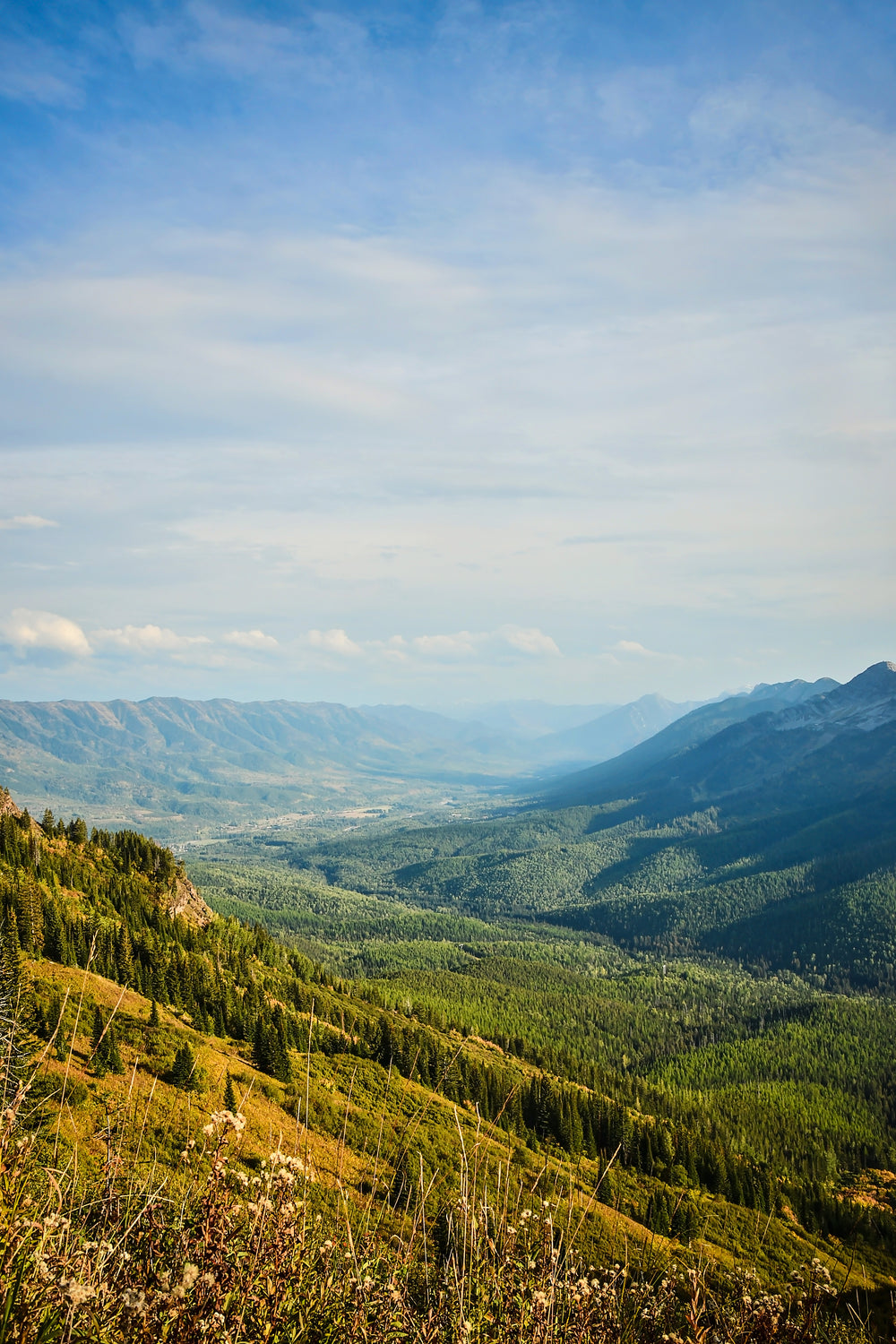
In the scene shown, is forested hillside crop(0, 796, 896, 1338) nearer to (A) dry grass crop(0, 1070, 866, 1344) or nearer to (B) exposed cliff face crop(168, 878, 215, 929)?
(B) exposed cliff face crop(168, 878, 215, 929)

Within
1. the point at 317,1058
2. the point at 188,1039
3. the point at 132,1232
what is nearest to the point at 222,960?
the point at 317,1058

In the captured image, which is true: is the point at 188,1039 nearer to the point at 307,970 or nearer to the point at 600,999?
the point at 307,970

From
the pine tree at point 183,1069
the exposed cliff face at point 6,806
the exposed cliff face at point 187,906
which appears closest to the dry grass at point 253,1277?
the pine tree at point 183,1069

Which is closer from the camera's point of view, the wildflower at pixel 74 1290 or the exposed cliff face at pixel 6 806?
the wildflower at pixel 74 1290

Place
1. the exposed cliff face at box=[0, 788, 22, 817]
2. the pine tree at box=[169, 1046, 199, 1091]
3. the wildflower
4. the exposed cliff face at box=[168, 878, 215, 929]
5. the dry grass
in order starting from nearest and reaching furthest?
the wildflower < the dry grass < the pine tree at box=[169, 1046, 199, 1091] < the exposed cliff face at box=[0, 788, 22, 817] < the exposed cliff face at box=[168, 878, 215, 929]

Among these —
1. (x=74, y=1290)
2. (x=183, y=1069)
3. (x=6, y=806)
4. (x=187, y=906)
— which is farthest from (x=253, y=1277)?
(x=6, y=806)

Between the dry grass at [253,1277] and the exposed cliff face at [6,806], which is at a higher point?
the dry grass at [253,1277]

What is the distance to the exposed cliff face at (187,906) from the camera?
342 feet

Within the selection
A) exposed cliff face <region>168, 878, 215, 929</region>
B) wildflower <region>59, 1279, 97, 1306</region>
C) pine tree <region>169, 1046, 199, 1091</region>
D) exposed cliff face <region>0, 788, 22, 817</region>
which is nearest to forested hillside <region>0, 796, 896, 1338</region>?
pine tree <region>169, 1046, 199, 1091</region>

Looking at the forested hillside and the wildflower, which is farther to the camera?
the forested hillside

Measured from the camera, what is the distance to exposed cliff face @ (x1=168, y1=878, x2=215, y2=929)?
342 feet

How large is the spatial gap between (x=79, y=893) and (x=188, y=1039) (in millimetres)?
36096

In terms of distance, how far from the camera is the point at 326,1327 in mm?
8102

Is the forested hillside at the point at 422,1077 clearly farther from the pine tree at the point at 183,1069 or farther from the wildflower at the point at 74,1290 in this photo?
the wildflower at the point at 74,1290
